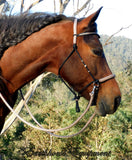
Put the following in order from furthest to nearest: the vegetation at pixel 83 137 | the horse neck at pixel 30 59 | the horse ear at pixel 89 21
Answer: the vegetation at pixel 83 137 < the horse neck at pixel 30 59 < the horse ear at pixel 89 21

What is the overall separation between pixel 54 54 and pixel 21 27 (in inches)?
19.6

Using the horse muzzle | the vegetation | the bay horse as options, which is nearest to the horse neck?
the bay horse

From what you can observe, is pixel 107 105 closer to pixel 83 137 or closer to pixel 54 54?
pixel 54 54

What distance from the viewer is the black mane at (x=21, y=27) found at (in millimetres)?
Answer: 2174

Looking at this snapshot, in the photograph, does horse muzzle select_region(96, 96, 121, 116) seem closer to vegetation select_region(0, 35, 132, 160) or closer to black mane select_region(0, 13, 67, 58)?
black mane select_region(0, 13, 67, 58)

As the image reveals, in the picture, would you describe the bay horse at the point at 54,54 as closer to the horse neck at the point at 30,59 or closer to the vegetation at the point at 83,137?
the horse neck at the point at 30,59

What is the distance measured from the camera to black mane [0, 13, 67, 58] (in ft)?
7.13

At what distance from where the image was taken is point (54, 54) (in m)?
2.13

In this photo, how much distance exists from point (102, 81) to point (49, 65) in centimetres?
64

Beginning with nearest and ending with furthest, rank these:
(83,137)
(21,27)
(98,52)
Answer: (98,52)
(21,27)
(83,137)

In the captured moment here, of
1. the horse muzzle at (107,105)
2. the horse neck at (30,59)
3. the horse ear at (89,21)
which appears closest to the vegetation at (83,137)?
the horse muzzle at (107,105)

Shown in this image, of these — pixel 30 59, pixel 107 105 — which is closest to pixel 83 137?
pixel 107 105

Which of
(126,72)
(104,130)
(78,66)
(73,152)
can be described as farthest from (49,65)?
(126,72)

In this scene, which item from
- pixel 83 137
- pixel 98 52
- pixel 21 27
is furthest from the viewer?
pixel 83 137
